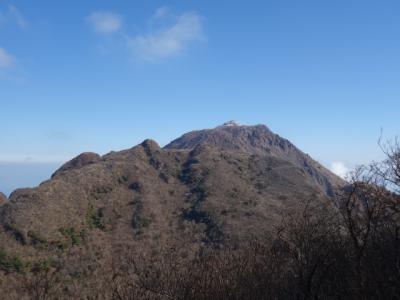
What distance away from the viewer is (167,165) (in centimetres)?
15412

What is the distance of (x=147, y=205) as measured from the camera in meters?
125

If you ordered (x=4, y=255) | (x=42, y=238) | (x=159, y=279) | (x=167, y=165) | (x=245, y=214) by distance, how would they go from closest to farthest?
1. (x=159, y=279)
2. (x=4, y=255)
3. (x=42, y=238)
4. (x=245, y=214)
5. (x=167, y=165)

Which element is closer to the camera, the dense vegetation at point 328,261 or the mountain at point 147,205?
the dense vegetation at point 328,261

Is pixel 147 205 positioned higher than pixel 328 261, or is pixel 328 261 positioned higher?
pixel 147 205

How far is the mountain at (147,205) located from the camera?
316 ft

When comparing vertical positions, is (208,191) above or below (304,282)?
above

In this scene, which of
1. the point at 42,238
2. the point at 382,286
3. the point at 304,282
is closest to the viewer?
the point at 382,286

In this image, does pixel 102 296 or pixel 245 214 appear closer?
pixel 102 296

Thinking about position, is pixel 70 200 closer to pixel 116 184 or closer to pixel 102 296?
pixel 116 184

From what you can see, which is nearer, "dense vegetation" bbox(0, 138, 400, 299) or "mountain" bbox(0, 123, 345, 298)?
"dense vegetation" bbox(0, 138, 400, 299)

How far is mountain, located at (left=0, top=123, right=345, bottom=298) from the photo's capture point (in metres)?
96.4

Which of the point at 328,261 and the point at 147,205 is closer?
the point at 328,261

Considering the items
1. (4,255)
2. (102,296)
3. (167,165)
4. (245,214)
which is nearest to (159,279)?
(102,296)

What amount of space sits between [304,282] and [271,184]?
12099cm
